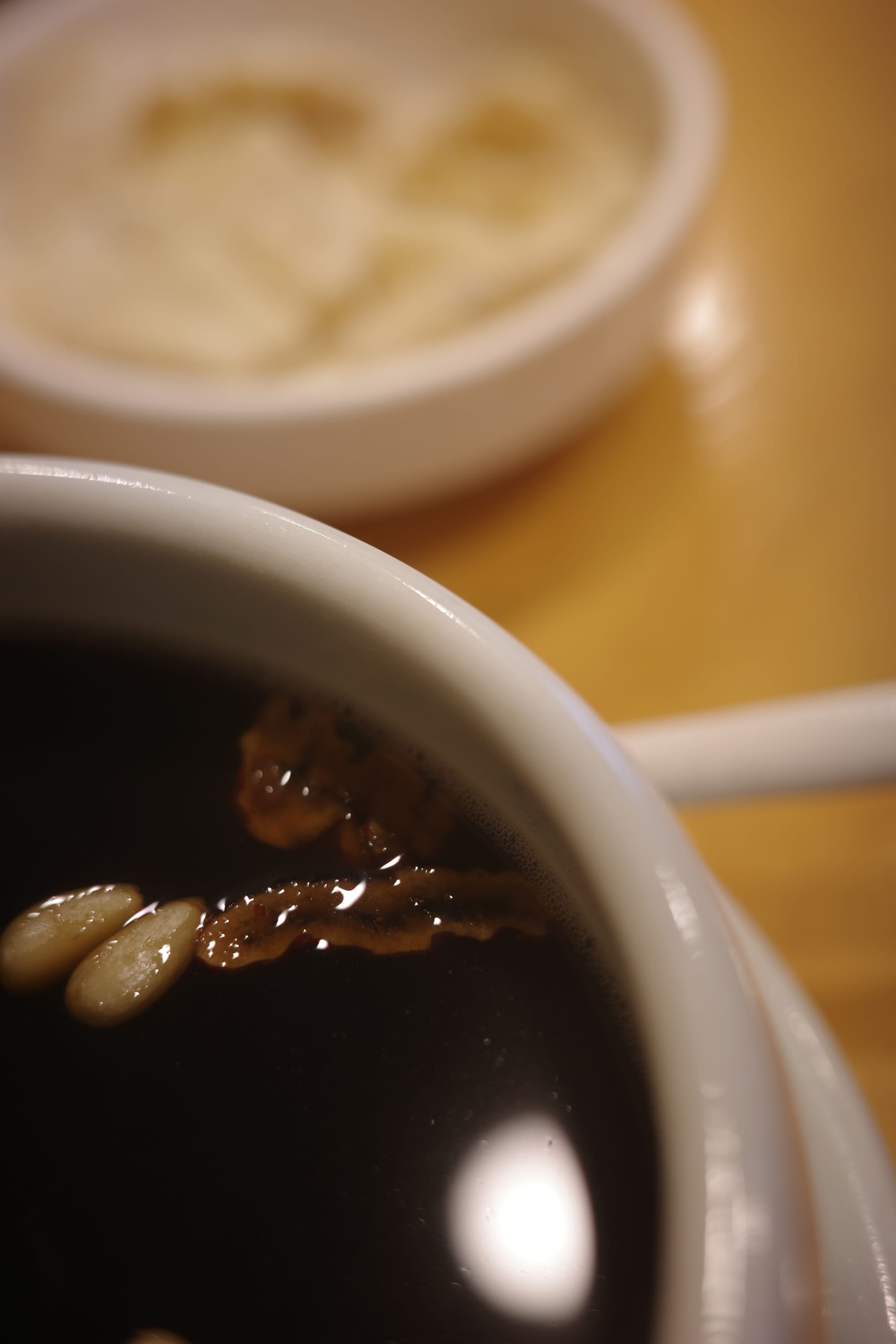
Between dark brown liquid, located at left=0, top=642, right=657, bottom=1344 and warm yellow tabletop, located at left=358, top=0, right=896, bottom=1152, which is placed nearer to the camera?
dark brown liquid, located at left=0, top=642, right=657, bottom=1344

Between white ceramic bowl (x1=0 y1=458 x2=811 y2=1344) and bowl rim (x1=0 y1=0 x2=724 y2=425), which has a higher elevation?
bowl rim (x1=0 y1=0 x2=724 y2=425)

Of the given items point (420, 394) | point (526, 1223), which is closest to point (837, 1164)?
point (526, 1223)

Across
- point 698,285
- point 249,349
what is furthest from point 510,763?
point 698,285

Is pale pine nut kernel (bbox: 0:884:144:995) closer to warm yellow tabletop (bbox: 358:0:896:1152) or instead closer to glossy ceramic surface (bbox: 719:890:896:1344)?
glossy ceramic surface (bbox: 719:890:896:1344)

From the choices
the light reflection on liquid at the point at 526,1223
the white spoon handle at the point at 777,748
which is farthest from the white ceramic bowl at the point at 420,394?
the light reflection on liquid at the point at 526,1223

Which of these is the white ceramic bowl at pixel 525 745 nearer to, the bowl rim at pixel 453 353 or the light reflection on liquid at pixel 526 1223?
the light reflection on liquid at pixel 526 1223

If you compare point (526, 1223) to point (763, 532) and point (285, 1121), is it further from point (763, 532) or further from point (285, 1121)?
point (763, 532)

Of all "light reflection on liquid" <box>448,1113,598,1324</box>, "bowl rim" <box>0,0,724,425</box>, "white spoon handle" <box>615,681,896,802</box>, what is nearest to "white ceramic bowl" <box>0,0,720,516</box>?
"bowl rim" <box>0,0,724,425</box>
